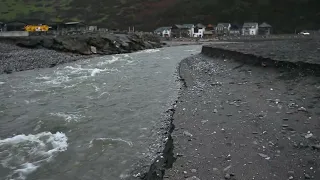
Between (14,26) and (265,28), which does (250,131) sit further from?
(265,28)

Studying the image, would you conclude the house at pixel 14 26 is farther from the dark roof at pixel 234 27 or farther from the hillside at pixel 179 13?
the dark roof at pixel 234 27

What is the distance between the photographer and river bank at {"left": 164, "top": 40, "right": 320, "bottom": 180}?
10359mm

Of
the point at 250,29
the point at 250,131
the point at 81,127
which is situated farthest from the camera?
the point at 250,29

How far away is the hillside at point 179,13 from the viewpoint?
158 m

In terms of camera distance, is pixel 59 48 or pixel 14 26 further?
pixel 14 26

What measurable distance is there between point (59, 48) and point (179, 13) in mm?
121839

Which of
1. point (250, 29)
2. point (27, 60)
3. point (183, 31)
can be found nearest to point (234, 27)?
point (250, 29)

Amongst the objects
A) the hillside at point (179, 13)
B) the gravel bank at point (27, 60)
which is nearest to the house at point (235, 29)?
the hillside at point (179, 13)

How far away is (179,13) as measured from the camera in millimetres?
177250

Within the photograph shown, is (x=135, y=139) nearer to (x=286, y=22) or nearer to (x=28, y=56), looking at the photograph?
(x=28, y=56)

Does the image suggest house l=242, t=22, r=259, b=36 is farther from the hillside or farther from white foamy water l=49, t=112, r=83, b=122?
white foamy water l=49, t=112, r=83, b=122

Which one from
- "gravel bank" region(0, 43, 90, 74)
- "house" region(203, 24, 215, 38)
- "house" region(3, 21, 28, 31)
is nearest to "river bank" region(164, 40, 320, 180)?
"gravel bank" region(0, 43, 90, 74)

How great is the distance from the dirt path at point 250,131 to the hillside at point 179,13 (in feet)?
466

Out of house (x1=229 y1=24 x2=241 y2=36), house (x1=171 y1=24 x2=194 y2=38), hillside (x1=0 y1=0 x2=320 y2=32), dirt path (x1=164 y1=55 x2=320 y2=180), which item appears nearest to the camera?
dirt path (x1=164 y1=55 x2=320 y2=180)
